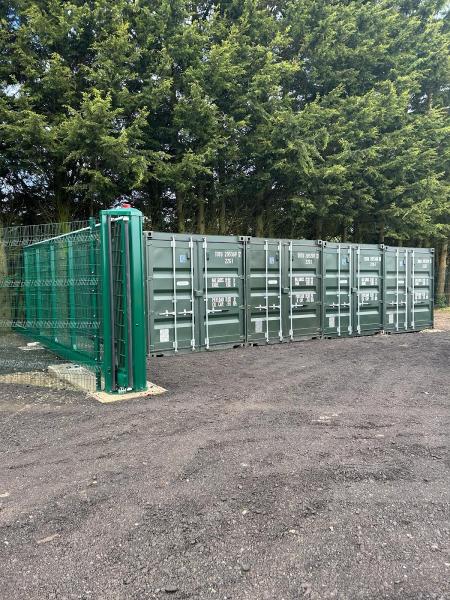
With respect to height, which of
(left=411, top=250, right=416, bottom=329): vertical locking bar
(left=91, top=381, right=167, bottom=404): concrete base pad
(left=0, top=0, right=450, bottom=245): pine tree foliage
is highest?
(left=0, top=0, right=450, bottom=245): pine tree foliage

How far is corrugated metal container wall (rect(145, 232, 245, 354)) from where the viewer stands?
8898 millimetres

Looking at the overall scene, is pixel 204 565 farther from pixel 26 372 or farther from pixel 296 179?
pixel 296 179

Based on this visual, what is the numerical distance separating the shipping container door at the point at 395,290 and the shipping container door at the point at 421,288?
1.02ft

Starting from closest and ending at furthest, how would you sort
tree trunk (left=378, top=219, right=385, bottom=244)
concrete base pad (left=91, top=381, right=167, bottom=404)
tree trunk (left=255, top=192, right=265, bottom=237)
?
1. concrete base pad (left=91, top=381, right=167, bottom=404)
2. tree trunk (left=255, top=192, right=265, bottom=237)
3. tree trunk (left=378, top=219, right=385, bottom=244)

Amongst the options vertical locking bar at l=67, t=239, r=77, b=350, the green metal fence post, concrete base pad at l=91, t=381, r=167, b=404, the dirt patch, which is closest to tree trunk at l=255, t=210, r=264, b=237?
the dirt patch

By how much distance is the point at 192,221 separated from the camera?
50.2 ft

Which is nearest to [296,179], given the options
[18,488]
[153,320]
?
[153,320]

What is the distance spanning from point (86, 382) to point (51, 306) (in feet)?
8.89

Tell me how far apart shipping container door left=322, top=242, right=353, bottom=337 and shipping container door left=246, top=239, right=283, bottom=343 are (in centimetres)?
143

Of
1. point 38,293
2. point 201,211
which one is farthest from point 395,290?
point 38,293

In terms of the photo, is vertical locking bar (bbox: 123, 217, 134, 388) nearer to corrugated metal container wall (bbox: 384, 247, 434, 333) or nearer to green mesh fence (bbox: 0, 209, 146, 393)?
green mesh fence (bbox: 0, 209, 146, 393)

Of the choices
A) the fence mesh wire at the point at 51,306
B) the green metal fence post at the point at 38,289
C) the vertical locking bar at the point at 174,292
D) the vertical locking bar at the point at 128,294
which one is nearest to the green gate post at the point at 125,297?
the vertical locking bar at the point at 128,294

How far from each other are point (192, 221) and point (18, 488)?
41.4ft

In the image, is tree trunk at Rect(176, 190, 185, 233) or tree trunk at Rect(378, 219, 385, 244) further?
tree trunk at Rect(378, 219, 385, 244)
